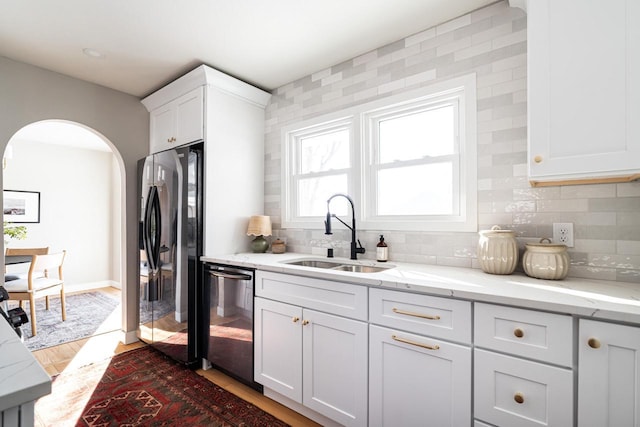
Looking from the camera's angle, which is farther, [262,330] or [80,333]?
[80,333]

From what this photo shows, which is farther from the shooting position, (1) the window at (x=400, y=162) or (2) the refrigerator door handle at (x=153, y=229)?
(2) the refrigerator door handle at (x=153, y=229)

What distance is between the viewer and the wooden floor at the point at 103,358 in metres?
1.99

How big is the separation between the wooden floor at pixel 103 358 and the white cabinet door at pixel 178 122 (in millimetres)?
1927

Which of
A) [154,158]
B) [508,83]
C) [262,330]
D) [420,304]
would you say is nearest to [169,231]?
[154,158]

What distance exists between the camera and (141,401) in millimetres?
2082

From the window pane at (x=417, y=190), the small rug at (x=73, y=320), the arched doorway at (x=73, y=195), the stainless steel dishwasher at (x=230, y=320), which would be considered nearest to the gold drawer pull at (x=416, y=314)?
the window pane at (x=417, y=190)

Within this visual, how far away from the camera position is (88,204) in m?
5.49

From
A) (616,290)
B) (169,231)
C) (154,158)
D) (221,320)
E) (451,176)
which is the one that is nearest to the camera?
(616,290)

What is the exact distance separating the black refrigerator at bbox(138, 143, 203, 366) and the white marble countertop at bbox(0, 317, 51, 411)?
1.77 m

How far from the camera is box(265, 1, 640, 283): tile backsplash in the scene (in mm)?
1522

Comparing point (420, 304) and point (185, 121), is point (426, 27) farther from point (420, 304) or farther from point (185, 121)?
point (185, 121)

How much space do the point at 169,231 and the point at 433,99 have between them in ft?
7.42

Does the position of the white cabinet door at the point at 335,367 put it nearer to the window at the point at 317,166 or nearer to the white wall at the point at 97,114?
the window at the point at 317,166

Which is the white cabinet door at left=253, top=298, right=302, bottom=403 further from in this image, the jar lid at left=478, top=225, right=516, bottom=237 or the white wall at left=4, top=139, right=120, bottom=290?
the white wall at left=4, top=139, right=120, bottom=290
